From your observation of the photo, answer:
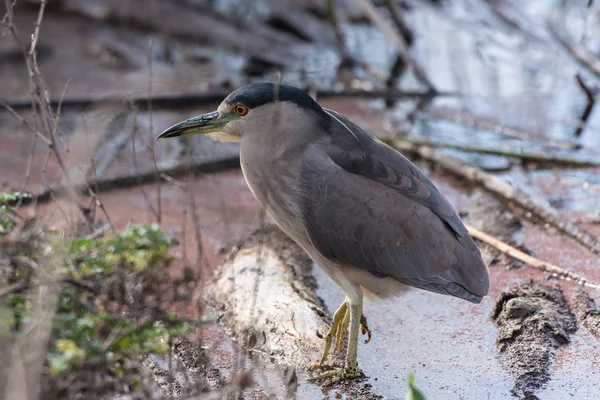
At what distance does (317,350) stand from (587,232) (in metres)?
2.32

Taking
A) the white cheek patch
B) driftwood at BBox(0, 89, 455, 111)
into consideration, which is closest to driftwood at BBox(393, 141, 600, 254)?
driftwood at BBox(0, 89, 455, 111)

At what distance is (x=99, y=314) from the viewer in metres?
3.36

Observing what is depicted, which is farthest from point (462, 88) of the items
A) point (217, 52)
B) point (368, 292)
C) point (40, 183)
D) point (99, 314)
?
point (99, 314)

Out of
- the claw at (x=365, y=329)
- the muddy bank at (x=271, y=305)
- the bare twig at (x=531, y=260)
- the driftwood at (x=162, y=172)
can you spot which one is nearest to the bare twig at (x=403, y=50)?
the driftwood at (x=162, y=172)

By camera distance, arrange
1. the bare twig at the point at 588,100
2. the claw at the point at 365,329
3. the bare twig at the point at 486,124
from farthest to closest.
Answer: the bare twig at the point at 588,100 → the bare twig at the point at 486,124 → the claw at the point at 365,329

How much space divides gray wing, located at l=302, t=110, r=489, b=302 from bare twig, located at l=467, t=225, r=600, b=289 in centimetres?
103

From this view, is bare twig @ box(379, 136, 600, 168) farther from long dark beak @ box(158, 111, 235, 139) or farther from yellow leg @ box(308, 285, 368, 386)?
yellow leg @ box(308, 285, 368, 386)

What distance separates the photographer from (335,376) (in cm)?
456

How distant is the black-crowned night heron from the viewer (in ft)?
15.2

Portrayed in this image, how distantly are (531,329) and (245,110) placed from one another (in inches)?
75.1

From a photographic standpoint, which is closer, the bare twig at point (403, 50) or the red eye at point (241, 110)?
the red eye at point (241, 110)

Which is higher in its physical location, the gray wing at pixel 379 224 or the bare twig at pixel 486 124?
the bare twig at pixel 486 124

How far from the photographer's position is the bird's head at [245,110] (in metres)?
4.70

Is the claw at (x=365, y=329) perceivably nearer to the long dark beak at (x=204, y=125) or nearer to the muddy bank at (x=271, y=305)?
the muddy bank at (x=271, y=305)
